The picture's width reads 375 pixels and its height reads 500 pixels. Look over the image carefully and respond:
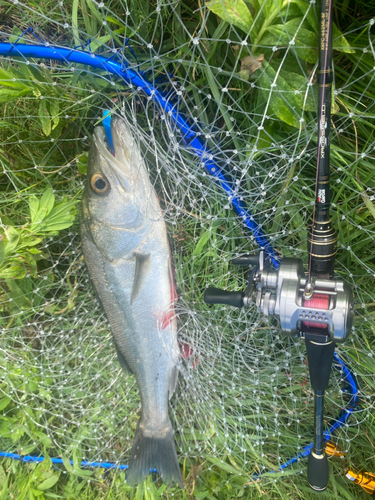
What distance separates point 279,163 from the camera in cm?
160

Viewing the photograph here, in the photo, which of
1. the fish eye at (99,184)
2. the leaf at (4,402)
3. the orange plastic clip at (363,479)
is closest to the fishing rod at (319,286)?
the fish eye at (99,184)

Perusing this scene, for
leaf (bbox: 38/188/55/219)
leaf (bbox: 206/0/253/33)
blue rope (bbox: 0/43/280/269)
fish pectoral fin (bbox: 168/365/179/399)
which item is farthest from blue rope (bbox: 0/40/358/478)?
fish pectoral fin (bbox: 168/365/179/399)

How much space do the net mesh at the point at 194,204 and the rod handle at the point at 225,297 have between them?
1.29 ft

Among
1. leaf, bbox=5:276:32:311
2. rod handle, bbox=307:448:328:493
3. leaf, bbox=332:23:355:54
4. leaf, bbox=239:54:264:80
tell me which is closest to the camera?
leaf, bbox=332:23:355:54

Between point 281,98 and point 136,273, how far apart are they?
3.30 ft

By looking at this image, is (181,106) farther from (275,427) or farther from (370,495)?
(370,495)

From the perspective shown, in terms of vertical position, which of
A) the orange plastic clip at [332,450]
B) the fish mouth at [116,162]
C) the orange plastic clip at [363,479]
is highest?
the fish mouth at [116,162]

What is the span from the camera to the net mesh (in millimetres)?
1431

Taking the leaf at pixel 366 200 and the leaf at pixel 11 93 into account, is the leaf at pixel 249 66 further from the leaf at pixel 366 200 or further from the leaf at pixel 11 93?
the leaf at pixel 11 93

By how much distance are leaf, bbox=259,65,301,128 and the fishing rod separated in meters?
0.22

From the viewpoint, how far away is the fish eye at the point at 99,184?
57.6 inches

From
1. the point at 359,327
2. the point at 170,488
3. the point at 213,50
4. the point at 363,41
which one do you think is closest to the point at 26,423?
the point at 170,488

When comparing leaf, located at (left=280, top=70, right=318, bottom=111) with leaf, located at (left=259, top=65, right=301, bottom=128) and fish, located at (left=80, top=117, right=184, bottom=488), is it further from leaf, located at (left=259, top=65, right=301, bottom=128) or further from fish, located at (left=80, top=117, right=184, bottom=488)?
fish, located at (left=80, top=117, right=184, bottom=488)

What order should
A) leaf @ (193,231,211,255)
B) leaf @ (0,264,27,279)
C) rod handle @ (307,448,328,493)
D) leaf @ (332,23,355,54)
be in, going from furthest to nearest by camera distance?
leaf @ (0,264,27,279) → leaf @ (193,231,211,255) → rod handle @ (307,448,328,493) → leaf @ (332,23,355,54)
